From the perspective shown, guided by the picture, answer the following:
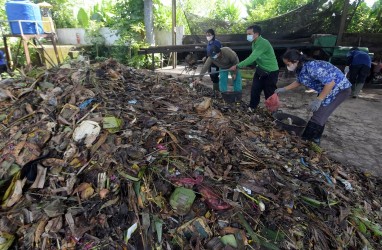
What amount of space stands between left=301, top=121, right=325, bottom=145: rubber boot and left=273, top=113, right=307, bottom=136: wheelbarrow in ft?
0.41

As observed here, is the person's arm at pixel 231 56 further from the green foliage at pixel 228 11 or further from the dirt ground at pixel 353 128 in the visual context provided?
the green foliage at pixel 228 11

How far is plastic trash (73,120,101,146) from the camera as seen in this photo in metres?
2.30

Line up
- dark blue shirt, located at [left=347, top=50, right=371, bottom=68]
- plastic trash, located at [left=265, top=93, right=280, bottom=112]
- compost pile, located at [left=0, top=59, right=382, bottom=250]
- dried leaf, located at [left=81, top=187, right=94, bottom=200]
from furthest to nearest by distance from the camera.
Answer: dark blue shirt, located at [left=347, top=50, right=371, bottom=68] < plastic trash, located at [left=265, top=93, right=280, bottom=112] < dried leaf, located at [left=81, top=187, right=94, bottom=200] < compost pile, located at [left=0, top=59, right=382, bottom=250]

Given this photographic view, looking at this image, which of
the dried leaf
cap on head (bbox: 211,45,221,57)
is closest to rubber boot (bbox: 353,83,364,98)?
cap on head (bbox: 211,45,221,57)

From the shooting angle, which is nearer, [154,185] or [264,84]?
A: [154,185]

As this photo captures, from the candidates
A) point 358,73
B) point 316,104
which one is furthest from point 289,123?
point 358,73

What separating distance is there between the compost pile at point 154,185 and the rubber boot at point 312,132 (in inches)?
30.7

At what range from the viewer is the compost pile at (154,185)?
5.98 ft

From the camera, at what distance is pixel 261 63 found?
182 inches

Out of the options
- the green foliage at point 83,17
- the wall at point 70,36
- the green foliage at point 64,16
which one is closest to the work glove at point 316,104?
the wall at point 70,36

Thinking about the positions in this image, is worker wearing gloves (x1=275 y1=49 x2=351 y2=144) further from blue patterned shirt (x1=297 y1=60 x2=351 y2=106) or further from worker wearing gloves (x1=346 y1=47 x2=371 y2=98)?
worker wearing gloves (x1=346 y1=47 x2=371 y2=98)

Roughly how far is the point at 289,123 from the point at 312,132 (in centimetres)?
34

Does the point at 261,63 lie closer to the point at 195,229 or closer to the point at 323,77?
the point at 323,77

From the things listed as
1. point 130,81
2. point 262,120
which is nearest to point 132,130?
point 130,81
